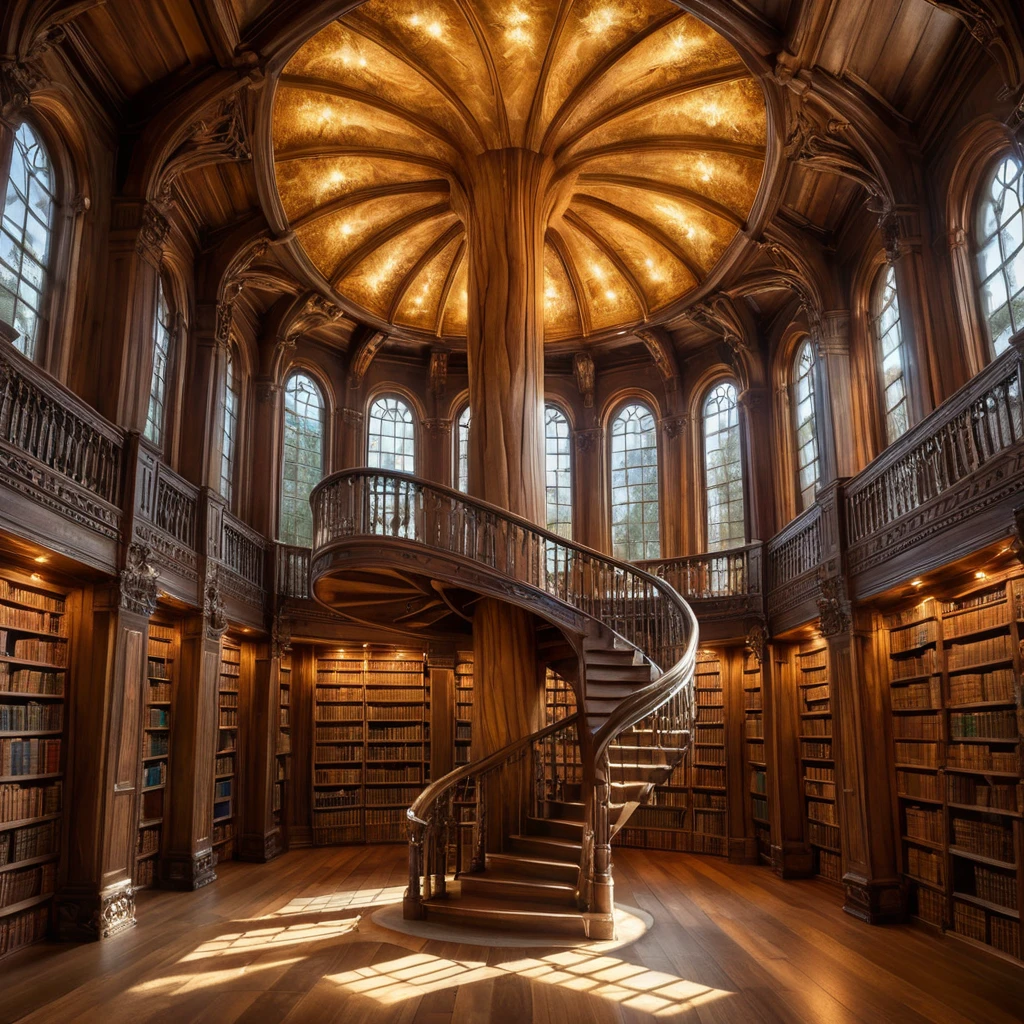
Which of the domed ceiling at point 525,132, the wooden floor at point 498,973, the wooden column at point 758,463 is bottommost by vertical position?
the wooden floor at point 498,973

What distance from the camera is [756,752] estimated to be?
36.2ft

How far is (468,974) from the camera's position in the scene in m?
5.73

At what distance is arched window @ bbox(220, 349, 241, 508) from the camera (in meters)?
11.3

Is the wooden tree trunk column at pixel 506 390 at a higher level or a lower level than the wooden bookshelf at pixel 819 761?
higher

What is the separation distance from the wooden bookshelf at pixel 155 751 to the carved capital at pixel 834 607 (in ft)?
20.2

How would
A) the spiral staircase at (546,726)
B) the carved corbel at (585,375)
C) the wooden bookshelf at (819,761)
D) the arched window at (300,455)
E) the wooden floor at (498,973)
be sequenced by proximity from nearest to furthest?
the wooden floor at (498,973), the spiral staircase at (546,726), the wooden bookshelf at (819,761), the arched window at (300,455), the carved corbel at (585,375)

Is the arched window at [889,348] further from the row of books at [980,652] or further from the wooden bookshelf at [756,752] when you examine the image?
the wooden bookshelf at [756,752]

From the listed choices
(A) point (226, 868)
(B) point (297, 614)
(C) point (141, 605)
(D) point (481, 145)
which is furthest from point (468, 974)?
(D) point (481, 145)

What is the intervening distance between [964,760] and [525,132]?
752cm

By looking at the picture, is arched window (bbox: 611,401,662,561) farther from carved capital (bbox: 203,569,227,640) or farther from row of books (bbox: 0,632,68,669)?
row of books (bbox: 0,632,68,669)

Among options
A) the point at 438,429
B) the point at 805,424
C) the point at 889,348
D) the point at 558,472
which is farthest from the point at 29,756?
the point at 805,424

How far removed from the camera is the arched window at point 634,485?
1343 cm

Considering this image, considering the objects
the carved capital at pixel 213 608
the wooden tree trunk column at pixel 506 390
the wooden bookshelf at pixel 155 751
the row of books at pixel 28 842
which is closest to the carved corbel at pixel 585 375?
the wooden tree trunk column at pixel 506 390

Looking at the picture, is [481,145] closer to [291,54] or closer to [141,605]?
[291,54]
